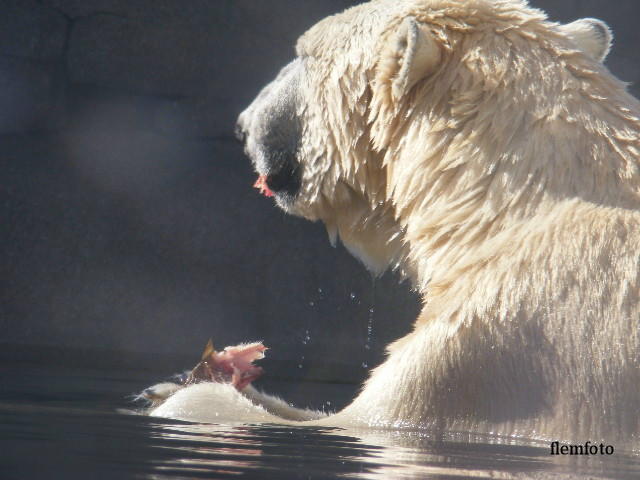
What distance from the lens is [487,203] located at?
2.46 metres

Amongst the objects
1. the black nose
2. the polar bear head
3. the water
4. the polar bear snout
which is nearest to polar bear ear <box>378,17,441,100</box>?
the polar bear head

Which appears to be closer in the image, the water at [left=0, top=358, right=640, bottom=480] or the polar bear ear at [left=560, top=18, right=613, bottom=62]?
the water at [left=0, top=358, right=640, bottom=480]

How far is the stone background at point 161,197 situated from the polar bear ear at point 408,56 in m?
3.66

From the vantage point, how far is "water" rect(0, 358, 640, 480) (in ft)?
5.12

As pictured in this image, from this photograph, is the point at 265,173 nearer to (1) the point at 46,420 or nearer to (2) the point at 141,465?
(1) the point at 46,420

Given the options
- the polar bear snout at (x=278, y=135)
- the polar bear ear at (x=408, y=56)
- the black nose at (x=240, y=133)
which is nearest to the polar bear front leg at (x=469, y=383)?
the polar bear ear at (x=408, y=56)

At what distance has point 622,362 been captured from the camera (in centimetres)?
223

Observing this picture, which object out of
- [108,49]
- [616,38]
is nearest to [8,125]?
[108,49]

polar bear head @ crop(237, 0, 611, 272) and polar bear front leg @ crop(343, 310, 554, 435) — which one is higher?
polar bear head @ crop(237, 0, 611, 272)

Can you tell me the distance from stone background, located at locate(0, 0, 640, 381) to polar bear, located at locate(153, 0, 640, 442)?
3.49 metres

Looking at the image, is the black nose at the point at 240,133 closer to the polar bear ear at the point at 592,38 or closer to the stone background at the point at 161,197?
the polar bear ear at the point at 592,38

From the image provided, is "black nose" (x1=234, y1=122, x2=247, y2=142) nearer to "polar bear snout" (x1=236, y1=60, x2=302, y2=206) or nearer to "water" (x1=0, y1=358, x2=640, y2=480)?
"polar bear snout" (x1=236, y1=60, x2=302, y2=206)

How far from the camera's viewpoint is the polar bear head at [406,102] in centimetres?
252

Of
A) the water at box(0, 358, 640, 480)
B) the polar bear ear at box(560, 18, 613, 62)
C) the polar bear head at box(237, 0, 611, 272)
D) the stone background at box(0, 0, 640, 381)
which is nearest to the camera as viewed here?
the water at box(0, 358, 640, 480)
